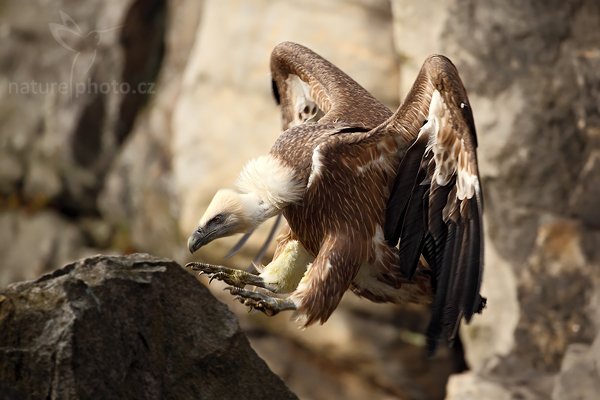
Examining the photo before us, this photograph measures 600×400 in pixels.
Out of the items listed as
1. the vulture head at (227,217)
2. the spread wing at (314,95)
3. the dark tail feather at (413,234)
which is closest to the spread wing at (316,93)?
the spread wing at (314,95)

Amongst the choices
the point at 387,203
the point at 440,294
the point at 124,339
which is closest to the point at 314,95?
the point at 387,203

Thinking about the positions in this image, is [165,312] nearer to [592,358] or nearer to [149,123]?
[592,358]

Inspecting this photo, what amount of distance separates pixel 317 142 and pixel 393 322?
3.54 meters

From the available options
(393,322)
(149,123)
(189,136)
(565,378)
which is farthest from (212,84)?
(565,378)

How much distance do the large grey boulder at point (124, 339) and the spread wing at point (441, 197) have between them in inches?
33.0

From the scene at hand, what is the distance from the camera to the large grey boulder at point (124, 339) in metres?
3.71

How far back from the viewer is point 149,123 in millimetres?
9672

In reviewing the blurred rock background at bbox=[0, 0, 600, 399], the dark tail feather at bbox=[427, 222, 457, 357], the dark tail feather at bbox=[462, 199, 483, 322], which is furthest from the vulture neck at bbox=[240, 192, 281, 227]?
the blurred rock background at bbox=[0, 0, 600, 399]

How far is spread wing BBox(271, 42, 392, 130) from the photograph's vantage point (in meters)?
5.31

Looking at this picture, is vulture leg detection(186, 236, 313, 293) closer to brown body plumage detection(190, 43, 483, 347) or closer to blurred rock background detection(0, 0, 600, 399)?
brown body plumage detection(190, 43, 483, 347)

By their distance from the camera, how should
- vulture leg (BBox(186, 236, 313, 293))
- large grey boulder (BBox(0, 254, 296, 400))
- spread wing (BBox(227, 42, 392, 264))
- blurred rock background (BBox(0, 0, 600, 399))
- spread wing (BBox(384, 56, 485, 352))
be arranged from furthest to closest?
blurred rock background (BBox(0, 0, 600, 399)), spread wing (BBox(227, 42, 392, 264)), vulture leg (BBox(186, 236, 313, 293)), spread wing (BBox(384, 56, 485, 352)), large grey boulder (BBox(0, 254, 296, 400))

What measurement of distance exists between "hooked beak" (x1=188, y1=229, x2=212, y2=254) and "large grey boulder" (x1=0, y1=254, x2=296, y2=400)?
473 mm

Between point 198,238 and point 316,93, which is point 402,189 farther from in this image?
point 316,93

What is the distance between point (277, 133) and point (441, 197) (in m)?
3.75
